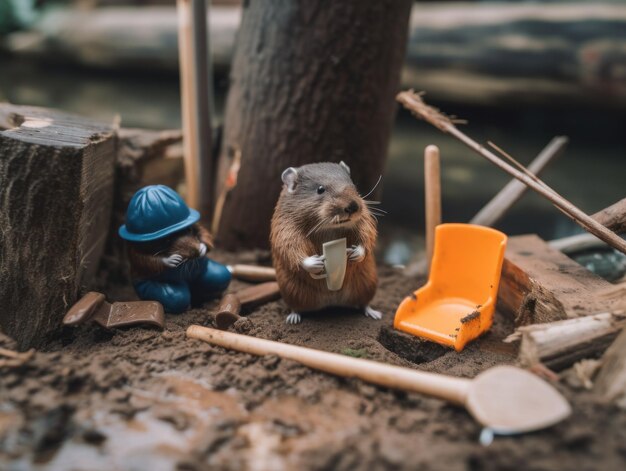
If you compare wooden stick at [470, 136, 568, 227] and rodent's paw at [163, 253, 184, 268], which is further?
wooden stick at [470, 136, 568, 227]

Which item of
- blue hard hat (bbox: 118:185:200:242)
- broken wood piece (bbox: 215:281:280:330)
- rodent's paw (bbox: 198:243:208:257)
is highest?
blue hard hat (bbox: 118:185:200:242)

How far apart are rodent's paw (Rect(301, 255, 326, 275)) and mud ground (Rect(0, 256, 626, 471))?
0.36 meters

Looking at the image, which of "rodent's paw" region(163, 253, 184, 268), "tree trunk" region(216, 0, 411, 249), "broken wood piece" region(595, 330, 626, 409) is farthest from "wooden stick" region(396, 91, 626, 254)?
"rodent's paw" region(163, 253, 184, 268)

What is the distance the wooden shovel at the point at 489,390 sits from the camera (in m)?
1.68

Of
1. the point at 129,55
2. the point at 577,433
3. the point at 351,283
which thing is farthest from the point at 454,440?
the point at 129,55

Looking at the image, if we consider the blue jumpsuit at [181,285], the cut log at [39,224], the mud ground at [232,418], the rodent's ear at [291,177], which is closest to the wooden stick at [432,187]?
the rodent's ear at [291,177]

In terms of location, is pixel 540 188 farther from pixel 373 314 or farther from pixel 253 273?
pixel 253 273

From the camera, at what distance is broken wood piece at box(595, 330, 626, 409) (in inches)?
70.2

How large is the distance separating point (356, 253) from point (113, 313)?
1.09 m

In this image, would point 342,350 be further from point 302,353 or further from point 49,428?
point 49,428

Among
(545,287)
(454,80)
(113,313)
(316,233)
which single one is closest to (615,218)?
(545,287)

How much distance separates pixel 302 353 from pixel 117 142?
167 cm

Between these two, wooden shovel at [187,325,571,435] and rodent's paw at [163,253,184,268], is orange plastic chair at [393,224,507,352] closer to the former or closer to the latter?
wooden shovel at [187,325,571,435]

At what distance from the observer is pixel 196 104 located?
142 inches
